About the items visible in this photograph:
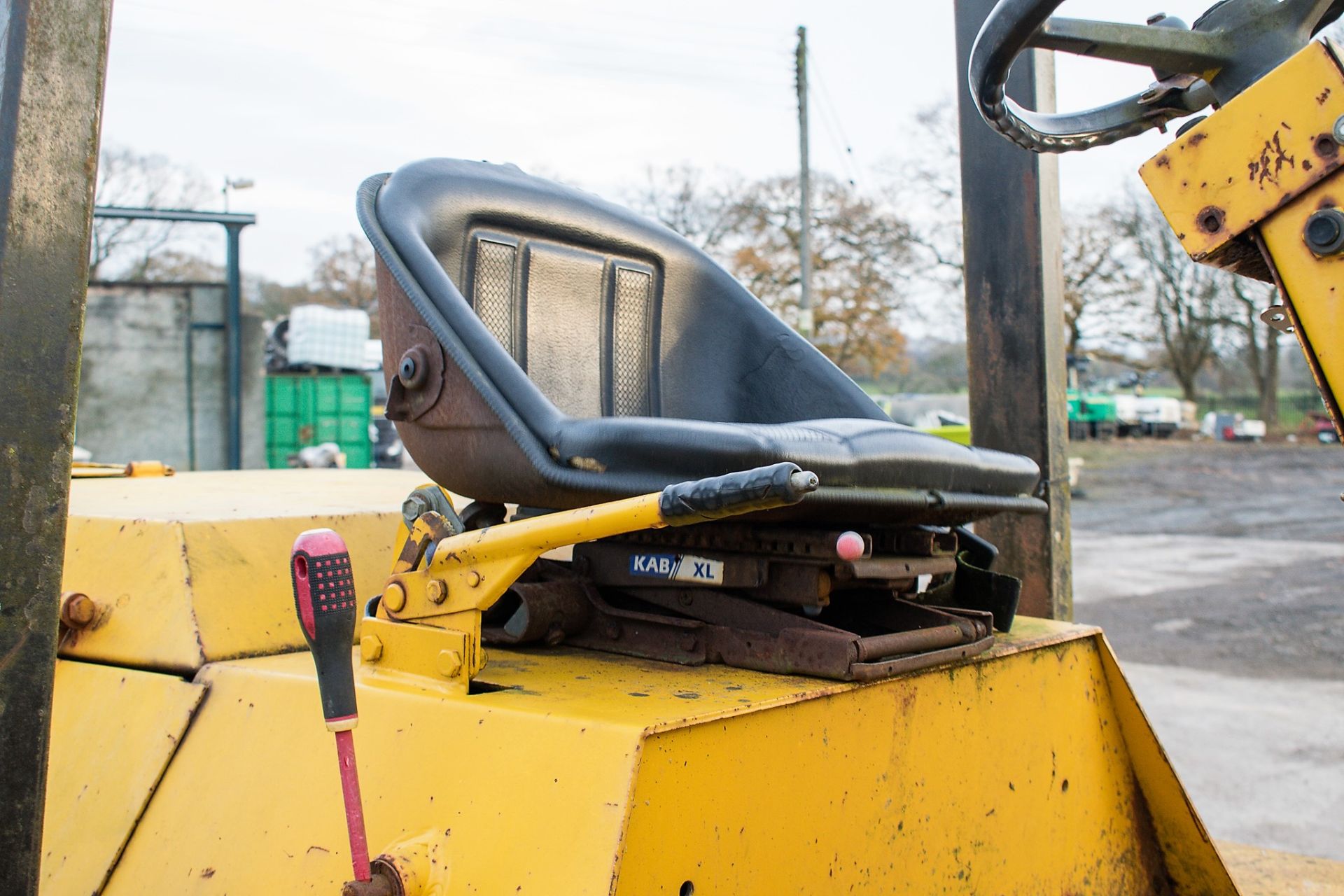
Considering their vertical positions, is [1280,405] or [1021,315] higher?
[1280,405]

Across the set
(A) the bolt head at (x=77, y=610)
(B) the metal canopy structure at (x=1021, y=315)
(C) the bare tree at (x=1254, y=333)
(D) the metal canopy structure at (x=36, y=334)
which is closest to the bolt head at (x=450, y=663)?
(D) the metal canopy structure at (x=36, y=334)

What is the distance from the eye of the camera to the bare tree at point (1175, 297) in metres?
31.5

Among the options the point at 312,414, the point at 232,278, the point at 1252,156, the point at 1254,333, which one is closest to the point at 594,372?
the point at 1252,156

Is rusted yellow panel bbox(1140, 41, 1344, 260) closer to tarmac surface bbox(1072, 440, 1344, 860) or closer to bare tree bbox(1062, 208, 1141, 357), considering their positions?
tarmac surface bbox(1072, 440, 1344, 860)

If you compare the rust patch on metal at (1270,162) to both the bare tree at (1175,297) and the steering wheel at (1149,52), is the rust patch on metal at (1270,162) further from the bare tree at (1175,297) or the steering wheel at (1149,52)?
the bare tree at (1175,297)

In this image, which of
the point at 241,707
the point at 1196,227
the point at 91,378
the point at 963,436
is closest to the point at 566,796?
the point at 241,707

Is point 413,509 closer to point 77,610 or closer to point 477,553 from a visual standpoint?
point 477,553

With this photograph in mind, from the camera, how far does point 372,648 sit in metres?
1.73

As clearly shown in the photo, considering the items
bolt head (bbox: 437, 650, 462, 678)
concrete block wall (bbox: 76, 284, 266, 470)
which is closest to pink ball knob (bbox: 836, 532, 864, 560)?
bolt head (bbox: 437, 650, 462, 678)

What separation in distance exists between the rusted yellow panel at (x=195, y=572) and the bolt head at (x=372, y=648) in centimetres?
29

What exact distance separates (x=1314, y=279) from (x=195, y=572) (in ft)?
5.31

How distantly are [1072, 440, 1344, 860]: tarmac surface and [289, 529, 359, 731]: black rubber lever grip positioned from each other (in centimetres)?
250

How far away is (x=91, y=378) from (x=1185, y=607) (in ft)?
35.8

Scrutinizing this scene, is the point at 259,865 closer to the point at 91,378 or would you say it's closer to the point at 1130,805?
the point at 1130,805
